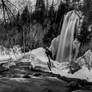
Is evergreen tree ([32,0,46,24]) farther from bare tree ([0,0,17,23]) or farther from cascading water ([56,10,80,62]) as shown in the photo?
bare tree ([0,0,17,23])

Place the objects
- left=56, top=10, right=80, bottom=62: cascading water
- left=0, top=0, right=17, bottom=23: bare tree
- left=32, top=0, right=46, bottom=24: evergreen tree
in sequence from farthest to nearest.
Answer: left=32, top=0, right=46, bottom=24: evergreen tree, left=56, top=10, right=80, bottom=62: cascading water, left=0, top=0, right=17, bottom=23: bare tree

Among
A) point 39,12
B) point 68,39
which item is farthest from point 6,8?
point 39,12

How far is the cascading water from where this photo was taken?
13.2 metres

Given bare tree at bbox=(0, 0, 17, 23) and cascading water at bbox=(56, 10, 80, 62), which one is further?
cascading water at bbox=(56, 10, 80, 62)

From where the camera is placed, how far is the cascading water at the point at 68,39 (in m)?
13.2

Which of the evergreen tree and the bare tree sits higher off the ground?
the bare tree

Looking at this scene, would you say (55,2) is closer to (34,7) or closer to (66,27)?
(34,7)

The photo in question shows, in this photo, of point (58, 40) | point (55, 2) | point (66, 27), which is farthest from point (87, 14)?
point (55, 2)

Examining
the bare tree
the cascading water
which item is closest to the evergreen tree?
the cascading water

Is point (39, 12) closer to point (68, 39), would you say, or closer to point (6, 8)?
point (68, 39)

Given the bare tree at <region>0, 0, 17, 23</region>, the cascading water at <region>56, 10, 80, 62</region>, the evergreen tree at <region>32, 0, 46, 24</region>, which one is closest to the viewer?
Answer: the bare tree at <region>0, 0, 17, 23</region>

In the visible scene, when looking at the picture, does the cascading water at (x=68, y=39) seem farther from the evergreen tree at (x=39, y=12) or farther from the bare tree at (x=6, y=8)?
the bare tree at (x=6, y=8)

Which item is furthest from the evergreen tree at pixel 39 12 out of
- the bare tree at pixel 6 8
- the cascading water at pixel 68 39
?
the bare tree at pixel 6 8

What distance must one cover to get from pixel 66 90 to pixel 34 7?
562 inches
